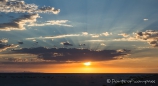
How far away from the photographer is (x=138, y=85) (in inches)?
1877

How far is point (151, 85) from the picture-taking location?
44.7 meters

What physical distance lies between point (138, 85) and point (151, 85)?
342 centimetres

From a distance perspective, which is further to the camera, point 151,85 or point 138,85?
point 138,85
